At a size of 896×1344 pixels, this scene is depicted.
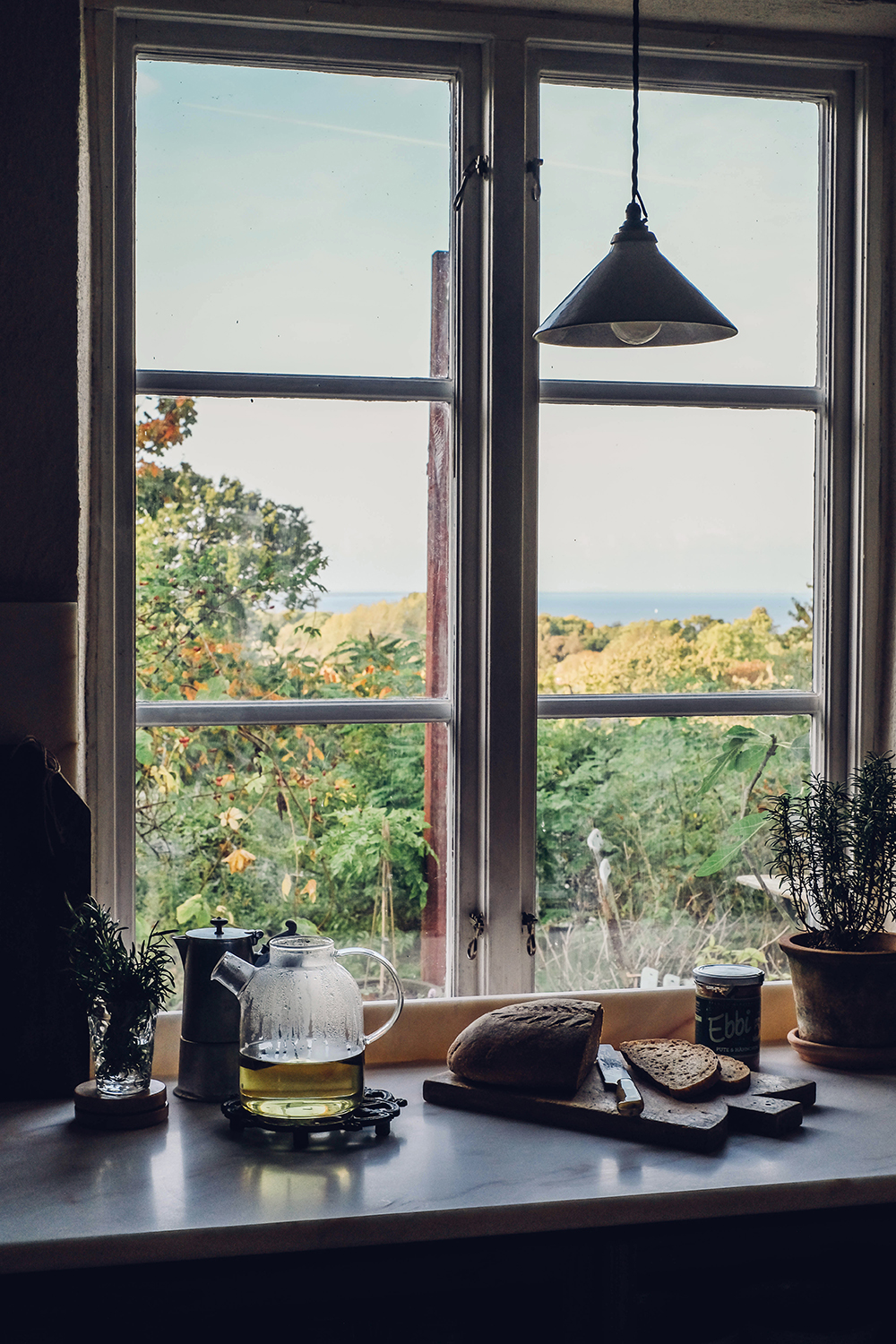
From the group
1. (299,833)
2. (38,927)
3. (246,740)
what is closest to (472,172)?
(246,740)

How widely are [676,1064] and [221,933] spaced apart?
693 mm

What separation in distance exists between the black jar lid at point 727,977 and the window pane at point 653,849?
291 mm

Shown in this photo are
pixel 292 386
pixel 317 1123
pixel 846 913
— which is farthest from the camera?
pixel 292 386

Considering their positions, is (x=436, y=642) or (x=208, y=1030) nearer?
(x=208, y=1030)

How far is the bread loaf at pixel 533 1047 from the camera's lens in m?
1.69

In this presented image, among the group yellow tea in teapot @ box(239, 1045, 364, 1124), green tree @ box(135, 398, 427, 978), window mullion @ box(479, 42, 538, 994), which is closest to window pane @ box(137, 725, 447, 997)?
green tree @ box(135, 398, 427, 978)

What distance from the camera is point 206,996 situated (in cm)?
176

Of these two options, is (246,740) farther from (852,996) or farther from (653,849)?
(852,996)

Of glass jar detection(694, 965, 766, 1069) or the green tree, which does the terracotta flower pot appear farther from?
the green tree

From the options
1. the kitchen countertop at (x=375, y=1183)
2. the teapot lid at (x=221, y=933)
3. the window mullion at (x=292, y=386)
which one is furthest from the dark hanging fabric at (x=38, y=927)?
the window mullion at (x=292, y=386)

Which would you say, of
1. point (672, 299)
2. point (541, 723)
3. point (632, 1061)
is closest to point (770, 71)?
point (672, 299)

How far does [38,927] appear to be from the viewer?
1754mm

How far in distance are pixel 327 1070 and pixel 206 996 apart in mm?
237

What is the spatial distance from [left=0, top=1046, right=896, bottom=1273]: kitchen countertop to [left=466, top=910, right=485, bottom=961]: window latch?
446mm
